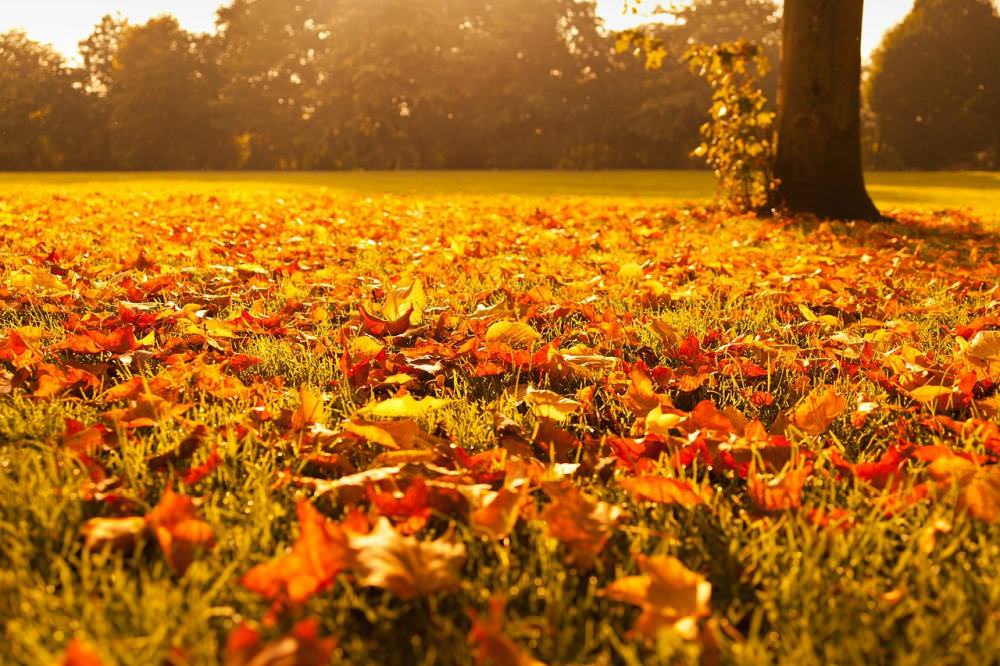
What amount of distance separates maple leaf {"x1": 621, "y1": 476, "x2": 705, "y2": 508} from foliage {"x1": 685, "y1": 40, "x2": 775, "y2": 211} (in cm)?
759

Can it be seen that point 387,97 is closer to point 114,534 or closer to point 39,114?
point 39,114

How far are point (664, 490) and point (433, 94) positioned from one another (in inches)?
1580

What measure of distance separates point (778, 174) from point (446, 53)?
36.2 m

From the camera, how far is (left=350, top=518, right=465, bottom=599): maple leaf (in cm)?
116

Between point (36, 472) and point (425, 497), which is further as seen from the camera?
point (36, 472)

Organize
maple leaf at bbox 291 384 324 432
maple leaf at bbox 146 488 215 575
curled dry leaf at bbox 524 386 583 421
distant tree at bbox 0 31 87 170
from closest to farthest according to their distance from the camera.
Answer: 1. maple leaf at bbox 146 488 215 575
2. maple leaf at bbox 291 384 324 432
3. curled dry leaf at bbox 524 386 583 421
4. distant tree at bbox 0 31 87 170

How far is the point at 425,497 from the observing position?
1445 mm

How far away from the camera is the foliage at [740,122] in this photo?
8609 millimetres

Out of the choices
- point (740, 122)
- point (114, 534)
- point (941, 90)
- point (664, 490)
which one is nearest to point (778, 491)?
point (664, 490)

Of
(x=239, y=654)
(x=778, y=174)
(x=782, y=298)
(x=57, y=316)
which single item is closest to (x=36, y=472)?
(x=239, y=654)

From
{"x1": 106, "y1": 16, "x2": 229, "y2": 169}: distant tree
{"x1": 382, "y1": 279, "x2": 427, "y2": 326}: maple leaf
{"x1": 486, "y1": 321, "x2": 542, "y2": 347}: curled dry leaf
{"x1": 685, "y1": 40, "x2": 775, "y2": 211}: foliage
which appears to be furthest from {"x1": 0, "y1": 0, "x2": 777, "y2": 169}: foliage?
{"x1": 486, "y1": 321, "x2": 542, "y2": 347}: curled dry leaf

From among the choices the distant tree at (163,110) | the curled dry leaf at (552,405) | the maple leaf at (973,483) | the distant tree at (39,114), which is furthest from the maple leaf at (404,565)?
the distant tree at (39,114)

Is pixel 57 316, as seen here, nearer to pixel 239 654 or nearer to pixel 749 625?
pixel 239 654

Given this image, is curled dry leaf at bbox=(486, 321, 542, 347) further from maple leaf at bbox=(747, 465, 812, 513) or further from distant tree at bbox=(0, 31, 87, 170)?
distant tree at bbox=(0, 31, 87, 170)
